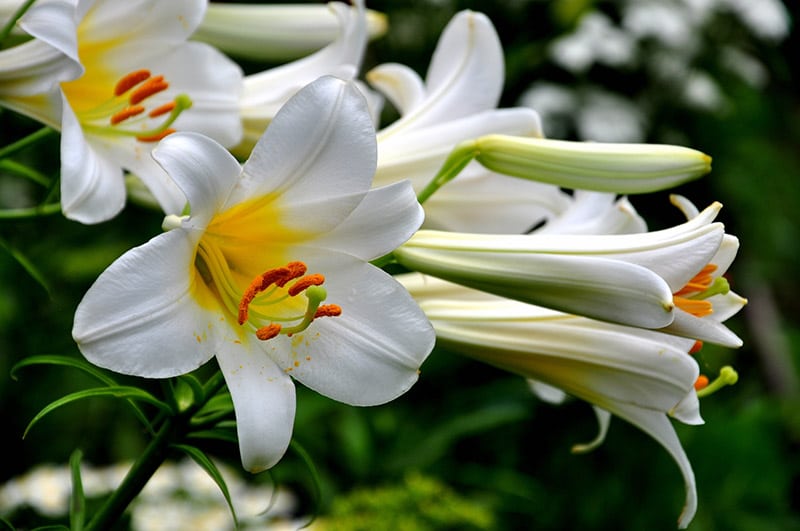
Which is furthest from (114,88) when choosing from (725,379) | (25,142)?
(725,379)

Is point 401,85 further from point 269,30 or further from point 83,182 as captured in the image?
point 83,182

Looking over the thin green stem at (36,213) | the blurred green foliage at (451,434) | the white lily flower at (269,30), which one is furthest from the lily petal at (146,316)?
the blurred green foliage at (451,434)

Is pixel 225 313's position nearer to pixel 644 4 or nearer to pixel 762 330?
pixel 644 4

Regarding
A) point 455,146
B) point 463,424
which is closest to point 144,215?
point 463,424

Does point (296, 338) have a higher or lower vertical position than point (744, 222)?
higher

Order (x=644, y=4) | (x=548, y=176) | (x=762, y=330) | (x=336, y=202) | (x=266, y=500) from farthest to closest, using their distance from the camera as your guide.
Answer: (x=762, y=330)
(x=644, y=4)
(x=266, y=500)
(x=548, y=176)
(x=336, y=202)

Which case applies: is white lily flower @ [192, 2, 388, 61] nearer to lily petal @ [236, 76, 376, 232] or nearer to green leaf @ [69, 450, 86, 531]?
lily petal @ [236, 76, 376, 232]
